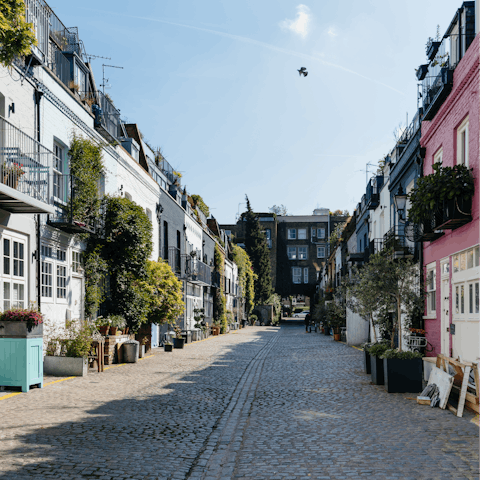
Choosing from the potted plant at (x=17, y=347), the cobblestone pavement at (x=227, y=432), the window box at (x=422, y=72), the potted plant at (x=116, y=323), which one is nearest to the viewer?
the cobblestone pavement at (x=227, y=432)

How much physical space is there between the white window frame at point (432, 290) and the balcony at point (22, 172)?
8.72m

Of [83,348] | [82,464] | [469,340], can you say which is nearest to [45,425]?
[82,464]

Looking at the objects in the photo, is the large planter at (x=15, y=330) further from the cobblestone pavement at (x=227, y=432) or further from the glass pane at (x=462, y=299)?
the glass pane at (x=462, y=299)

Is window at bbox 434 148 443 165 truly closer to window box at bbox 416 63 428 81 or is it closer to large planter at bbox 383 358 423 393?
window box at bbox 416 63 428 81

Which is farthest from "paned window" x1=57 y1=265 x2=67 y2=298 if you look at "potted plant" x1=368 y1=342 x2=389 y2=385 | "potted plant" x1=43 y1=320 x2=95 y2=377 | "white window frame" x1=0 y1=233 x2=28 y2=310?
"potted plant" x1=368 y1=342 x2=389 y2=385

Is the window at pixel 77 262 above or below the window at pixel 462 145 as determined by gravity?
below

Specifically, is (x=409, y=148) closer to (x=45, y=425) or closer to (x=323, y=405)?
(x=323, y=405)

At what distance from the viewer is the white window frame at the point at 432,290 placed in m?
13.3

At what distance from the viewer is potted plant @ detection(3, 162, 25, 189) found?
10.1 metres

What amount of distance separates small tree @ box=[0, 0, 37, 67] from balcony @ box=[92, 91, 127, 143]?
766 centimetres

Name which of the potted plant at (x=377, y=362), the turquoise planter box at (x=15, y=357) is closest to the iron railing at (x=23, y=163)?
the turquoise planter box at (x=15, y=357)

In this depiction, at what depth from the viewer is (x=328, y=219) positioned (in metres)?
64.2

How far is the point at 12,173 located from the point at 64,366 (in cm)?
414

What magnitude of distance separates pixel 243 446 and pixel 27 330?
16.5 feet
